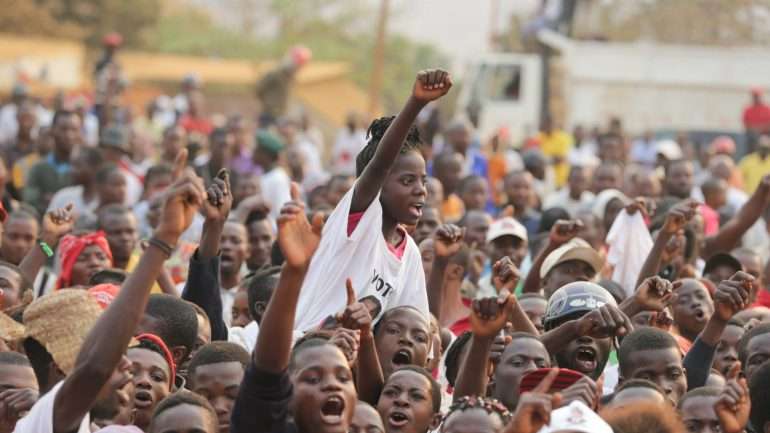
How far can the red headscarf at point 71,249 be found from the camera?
29.2 feet

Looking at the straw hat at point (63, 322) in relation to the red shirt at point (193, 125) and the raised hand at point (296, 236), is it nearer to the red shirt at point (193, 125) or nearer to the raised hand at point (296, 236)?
the raised hand at point (296, 236)

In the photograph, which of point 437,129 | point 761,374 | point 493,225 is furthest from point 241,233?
point 437,129

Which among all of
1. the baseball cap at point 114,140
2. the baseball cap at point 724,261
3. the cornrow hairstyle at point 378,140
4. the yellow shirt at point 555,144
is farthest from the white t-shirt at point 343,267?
the yellow shirt at point 555,144

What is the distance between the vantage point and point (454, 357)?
23.7ft

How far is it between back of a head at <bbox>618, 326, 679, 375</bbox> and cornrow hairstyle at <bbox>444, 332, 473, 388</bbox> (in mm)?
715

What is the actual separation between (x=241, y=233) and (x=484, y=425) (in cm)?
468

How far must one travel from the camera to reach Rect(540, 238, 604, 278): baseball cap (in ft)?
28.2

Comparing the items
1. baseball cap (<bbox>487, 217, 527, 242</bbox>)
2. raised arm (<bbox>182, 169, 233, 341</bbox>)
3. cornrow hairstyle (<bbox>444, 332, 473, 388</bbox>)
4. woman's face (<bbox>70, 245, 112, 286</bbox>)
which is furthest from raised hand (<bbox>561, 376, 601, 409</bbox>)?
baseball cap (<bbox>487, 217, 527, 242</bbox>)

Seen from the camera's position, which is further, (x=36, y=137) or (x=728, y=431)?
(x=36, y=137)

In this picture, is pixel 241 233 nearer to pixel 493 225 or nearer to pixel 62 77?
pixel 493 225

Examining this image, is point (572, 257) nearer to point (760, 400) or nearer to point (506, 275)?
point (506, 275)

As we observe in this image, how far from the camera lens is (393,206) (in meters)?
6.92

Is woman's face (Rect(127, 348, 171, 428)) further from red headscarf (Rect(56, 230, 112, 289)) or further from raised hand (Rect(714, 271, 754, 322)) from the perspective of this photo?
red headscarf (Rect(56, 230, 112, 289))

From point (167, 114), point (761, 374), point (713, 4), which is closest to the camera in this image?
point (761, 374)
